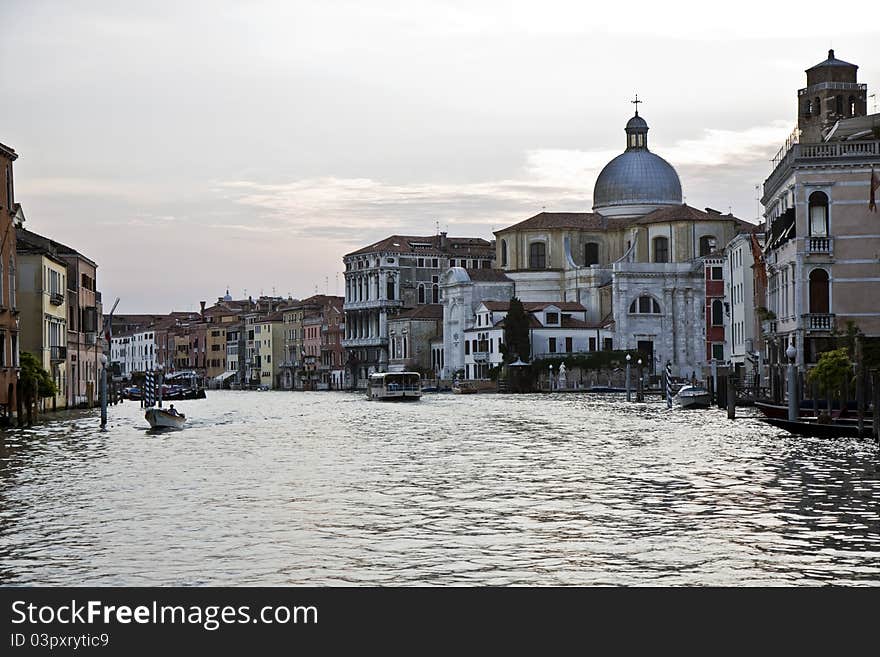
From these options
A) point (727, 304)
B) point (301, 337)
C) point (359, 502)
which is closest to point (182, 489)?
point (359, 502)

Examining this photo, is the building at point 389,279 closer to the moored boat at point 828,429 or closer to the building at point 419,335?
the building at point 419,335

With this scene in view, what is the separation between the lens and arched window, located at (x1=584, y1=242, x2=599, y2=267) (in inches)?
3996

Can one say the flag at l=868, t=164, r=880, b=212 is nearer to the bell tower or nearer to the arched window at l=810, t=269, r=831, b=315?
the arched window at l=810, t=269, r=831, b=315

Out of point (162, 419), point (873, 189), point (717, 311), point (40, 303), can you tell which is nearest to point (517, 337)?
point (717, 311)

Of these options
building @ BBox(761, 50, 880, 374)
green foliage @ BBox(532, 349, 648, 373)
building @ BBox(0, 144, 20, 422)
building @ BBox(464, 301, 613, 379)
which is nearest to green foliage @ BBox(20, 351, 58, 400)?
building @ BBox(0, 144, 20, 422)

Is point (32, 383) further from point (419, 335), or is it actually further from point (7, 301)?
point (419, 335)

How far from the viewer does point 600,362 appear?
8638cm

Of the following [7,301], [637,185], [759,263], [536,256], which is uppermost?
[637,185]

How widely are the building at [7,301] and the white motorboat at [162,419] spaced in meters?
3.35

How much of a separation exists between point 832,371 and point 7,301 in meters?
19.0

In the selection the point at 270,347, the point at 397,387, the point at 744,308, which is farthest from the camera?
the point at 270,347

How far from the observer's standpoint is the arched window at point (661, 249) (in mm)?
96062

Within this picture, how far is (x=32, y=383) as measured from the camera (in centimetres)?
3591

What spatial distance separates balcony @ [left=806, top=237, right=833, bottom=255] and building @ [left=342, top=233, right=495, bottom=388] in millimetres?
77307
